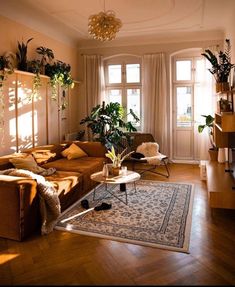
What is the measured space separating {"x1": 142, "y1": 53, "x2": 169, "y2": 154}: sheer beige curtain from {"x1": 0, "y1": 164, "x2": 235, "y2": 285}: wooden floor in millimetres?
3669

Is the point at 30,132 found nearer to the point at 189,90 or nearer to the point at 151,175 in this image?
the point at 151,175

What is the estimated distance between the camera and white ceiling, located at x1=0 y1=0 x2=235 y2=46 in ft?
14.5

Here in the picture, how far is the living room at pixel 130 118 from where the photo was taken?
230cm

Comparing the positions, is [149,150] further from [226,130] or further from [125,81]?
[226,130]

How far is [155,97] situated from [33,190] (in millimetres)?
4434

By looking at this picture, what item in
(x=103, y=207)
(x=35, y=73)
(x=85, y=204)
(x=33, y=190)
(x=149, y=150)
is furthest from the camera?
(x=149, y=150)

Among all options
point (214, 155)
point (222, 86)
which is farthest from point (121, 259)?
point (214, 155)

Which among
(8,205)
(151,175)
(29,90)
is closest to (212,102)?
(151,175)

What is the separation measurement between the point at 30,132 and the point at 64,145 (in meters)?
0.75

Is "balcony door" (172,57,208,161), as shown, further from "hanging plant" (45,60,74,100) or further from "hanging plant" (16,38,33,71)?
"hanging plant" (16,38,33,71)

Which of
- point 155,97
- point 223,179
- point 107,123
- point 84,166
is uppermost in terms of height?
point 155,97

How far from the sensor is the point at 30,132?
4.98 meters

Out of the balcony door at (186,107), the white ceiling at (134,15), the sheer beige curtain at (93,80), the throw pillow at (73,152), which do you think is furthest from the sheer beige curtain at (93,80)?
the balcony door at (186,107)

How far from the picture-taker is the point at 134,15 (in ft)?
16.6
